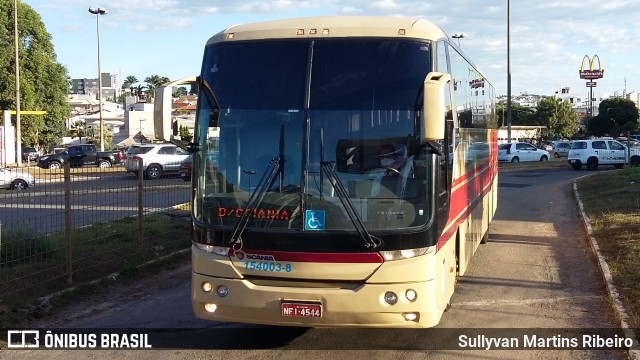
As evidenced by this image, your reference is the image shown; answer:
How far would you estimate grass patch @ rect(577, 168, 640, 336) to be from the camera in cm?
910

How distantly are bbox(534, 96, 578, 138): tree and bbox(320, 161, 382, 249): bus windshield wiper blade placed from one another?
→ 3772 inches

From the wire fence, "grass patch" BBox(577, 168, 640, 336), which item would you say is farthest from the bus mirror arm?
the wire fence

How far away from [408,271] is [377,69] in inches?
72.8

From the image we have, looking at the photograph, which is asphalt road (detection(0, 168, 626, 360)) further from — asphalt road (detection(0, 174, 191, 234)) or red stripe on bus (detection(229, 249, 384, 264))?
asphalt road (detection(0, 174, 191, 234))

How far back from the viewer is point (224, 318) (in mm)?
6332

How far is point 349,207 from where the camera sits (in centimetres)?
593

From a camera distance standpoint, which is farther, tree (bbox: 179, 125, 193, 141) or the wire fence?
the wire fence

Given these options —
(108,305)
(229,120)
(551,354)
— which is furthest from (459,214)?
(108,305)

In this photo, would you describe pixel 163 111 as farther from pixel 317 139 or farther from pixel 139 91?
pixel 139 91

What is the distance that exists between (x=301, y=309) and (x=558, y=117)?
317 feet

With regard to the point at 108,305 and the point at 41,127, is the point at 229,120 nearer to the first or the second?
the point at 108,305

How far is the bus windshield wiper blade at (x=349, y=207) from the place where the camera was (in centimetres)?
589

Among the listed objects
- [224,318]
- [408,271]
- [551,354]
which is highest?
[408,271]

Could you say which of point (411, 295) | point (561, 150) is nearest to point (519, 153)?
point (561, 150)
